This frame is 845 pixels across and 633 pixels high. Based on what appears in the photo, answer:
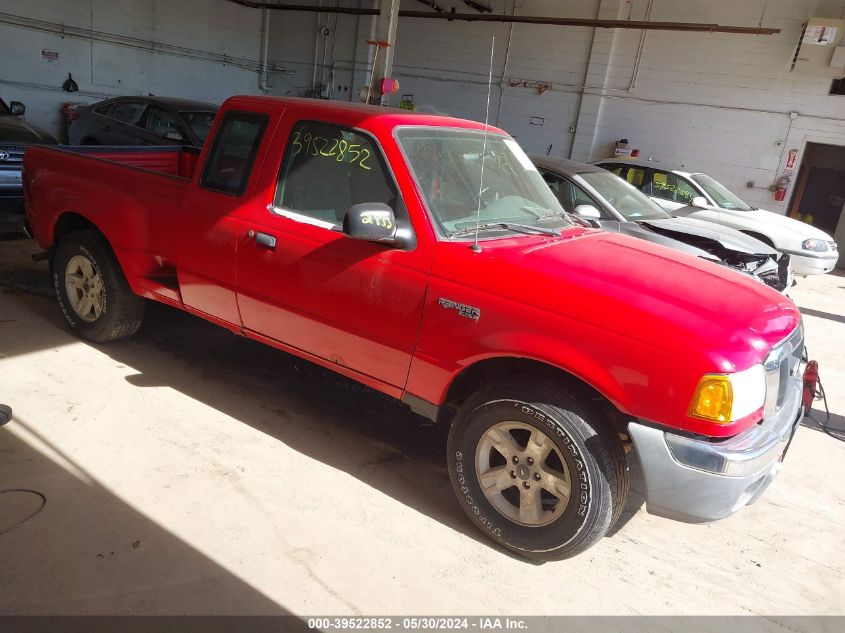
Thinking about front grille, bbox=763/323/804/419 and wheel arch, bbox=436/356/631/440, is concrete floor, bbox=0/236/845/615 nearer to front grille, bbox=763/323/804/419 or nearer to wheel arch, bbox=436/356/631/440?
wheel arch, bbox=436/356/631/440

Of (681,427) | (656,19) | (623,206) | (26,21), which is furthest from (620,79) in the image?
(681,427)

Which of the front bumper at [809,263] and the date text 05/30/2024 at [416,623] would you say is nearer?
the date text 05/30/2024 at [416,623]

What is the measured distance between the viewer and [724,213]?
981 cm

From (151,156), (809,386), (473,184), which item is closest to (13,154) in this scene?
(151,156)

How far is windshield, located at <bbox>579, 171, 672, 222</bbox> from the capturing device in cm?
743

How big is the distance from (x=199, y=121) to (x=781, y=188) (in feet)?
39.3

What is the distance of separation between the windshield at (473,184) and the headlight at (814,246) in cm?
783

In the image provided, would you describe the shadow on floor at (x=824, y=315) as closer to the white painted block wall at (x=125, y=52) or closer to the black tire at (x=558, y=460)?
the black tire at (x=558, y=460)

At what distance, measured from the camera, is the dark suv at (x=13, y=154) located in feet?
24.7

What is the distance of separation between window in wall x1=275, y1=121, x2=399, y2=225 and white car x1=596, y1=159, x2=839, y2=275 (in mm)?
7256

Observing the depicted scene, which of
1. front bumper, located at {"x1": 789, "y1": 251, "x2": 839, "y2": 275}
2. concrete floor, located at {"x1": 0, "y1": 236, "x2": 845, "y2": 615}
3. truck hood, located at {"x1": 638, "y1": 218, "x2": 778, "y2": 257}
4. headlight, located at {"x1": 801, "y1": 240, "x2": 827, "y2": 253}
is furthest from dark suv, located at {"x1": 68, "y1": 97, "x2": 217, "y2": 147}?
headlight, located at {"x1": 801, "y1": 240, "x2": 827, "y2": 253}

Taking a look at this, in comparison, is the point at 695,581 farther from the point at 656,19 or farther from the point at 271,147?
the point at 656,19

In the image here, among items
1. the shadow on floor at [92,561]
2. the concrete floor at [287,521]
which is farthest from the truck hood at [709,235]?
the shadow on floor at [92,561]

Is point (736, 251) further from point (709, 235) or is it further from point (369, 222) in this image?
point (369, 222)
